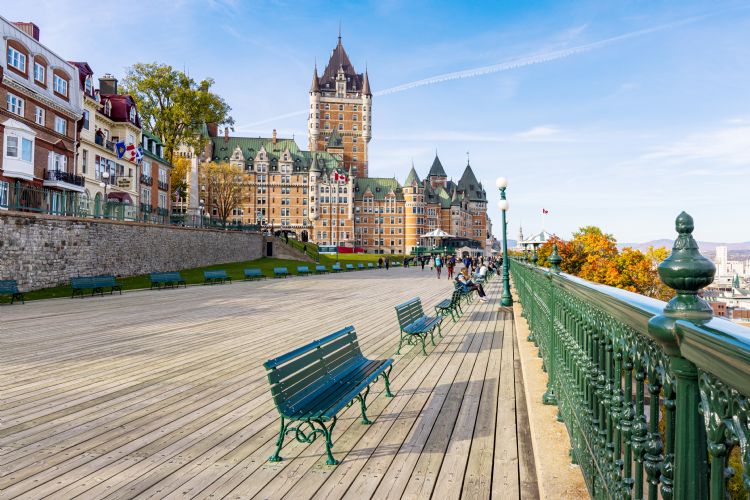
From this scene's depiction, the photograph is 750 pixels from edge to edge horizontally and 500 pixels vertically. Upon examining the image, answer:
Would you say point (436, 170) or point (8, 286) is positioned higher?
point (436, 170)

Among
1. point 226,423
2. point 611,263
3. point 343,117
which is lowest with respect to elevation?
point 226,423

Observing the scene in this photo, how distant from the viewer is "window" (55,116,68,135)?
106 ft

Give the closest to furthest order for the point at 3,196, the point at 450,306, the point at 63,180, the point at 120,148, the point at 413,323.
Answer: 1. the point at 413,323
2. the point at 450,306
3. the point at 3,196
4. the point at 63,180
5. the point at 120,148

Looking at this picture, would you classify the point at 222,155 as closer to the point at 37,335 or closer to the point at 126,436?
the point at 37,335

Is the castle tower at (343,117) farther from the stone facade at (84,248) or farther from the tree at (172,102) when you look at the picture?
the stone facade at (84,248)

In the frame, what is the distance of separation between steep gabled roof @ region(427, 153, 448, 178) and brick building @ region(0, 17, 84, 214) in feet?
344

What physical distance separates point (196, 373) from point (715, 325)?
7.82m

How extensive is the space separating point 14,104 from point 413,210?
88128 millimetres

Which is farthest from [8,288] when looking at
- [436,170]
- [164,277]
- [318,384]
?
[436,170]

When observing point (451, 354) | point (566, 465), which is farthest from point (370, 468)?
point (451, 354)

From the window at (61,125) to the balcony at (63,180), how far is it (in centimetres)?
274

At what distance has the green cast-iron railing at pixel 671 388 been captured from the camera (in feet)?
3.85

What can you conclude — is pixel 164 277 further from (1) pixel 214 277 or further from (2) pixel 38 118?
(2) pixel 38 118

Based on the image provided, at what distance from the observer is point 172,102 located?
46531 millimetres
